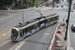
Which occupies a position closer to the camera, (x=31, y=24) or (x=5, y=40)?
(x=5, y=40)

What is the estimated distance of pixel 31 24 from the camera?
14.8 meters

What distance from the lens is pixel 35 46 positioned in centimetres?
1202

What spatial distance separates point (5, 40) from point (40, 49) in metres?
5.83

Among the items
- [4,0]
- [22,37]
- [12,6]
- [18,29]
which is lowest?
[22,37]

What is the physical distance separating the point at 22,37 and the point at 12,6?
3829 centimetres

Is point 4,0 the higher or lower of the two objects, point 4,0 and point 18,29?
the higher

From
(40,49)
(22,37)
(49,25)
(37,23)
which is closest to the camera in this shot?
(40,49)

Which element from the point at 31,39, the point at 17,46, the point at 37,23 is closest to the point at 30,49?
the point at 17,46

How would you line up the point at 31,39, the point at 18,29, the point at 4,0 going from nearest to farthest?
the point at 18,29 < the point at 31,39 < the point at 4,0

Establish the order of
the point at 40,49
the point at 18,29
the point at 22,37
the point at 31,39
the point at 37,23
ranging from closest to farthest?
the point at 40,49 → the point at 18,29 → the point at 22,37 → the point at 31,39 → the point at 37,23

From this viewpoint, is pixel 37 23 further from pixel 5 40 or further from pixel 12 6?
pixel 12 6

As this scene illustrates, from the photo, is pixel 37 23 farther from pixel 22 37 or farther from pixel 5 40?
pixel 5 40

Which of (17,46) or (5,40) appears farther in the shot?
(5,40)

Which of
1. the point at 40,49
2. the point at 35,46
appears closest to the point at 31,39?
the point at 35,46
